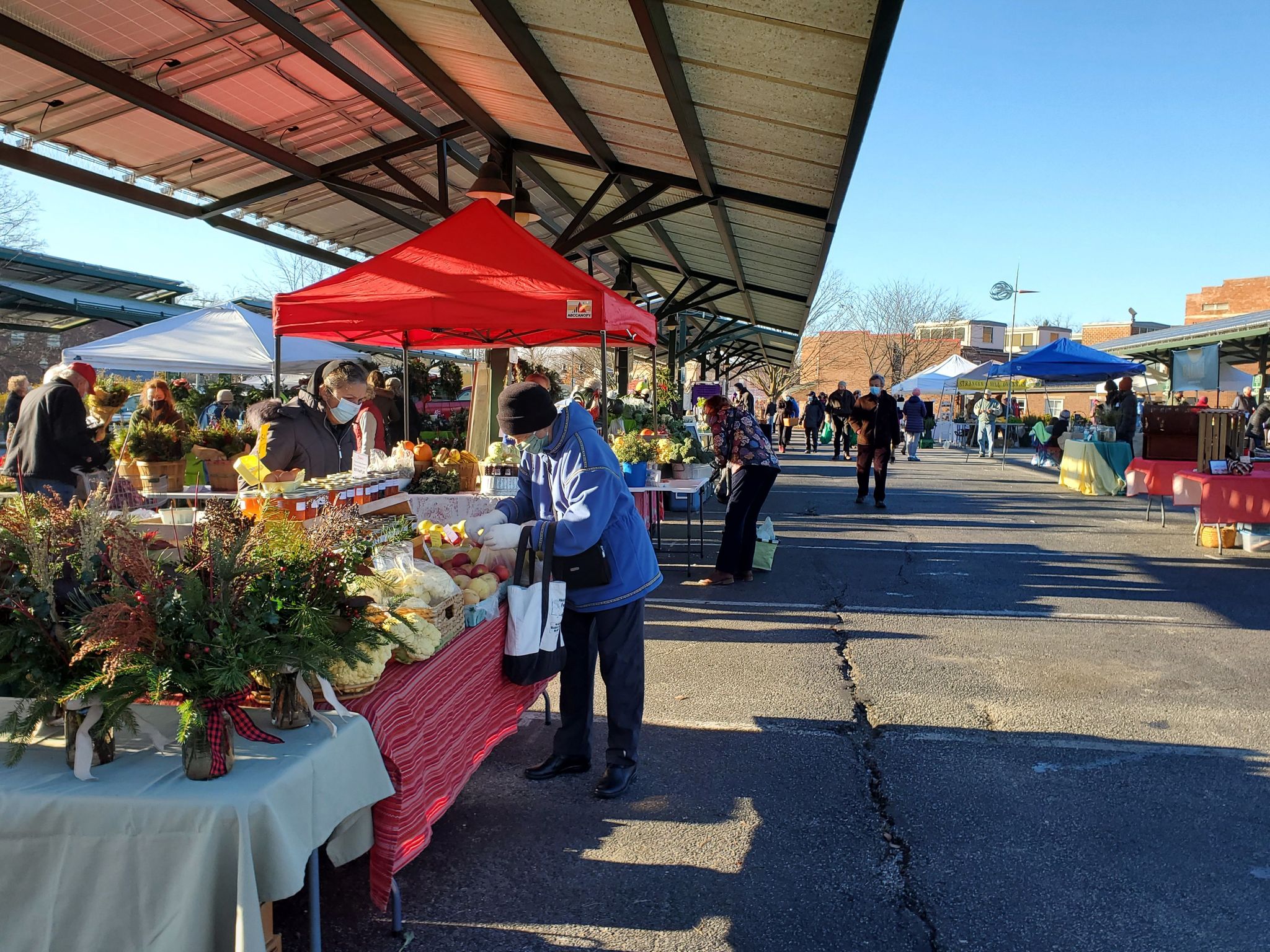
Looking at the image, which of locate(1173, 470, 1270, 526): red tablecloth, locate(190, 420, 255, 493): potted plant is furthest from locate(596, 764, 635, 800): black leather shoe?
locate(1173, 470, 1270, 526): red tablecloth

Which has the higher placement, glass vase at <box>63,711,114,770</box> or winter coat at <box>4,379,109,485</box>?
winter coat at <box>4,379,109,485</box>

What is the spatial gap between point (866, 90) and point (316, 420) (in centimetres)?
378

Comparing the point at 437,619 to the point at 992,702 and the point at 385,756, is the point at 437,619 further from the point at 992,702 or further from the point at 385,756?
the point at 992,702

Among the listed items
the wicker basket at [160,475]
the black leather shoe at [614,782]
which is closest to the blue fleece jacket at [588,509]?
the black leather shoe at [614,782]

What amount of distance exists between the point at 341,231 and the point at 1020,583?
8975 mm

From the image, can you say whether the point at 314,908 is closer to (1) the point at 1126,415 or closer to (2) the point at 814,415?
(1) the point at 1126,415

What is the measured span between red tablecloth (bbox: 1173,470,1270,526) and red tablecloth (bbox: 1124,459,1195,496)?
1.61 metres

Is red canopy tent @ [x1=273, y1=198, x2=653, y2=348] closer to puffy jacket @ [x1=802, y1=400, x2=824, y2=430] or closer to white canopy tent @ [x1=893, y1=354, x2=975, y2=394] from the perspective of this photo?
white canopy tent @ [x1=893, y1=354, x2=975, y2=394]

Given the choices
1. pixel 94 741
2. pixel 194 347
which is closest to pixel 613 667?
pixel 94 741

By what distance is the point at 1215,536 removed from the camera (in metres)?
10.5

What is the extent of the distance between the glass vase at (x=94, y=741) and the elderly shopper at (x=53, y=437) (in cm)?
464

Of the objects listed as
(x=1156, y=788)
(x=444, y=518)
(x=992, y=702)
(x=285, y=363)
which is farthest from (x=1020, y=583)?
(x=285, y=363)

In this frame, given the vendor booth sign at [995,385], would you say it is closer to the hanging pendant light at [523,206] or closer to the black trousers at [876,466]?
the black trousers at [876,466]

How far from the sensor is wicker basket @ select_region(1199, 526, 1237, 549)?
10.3 metres
